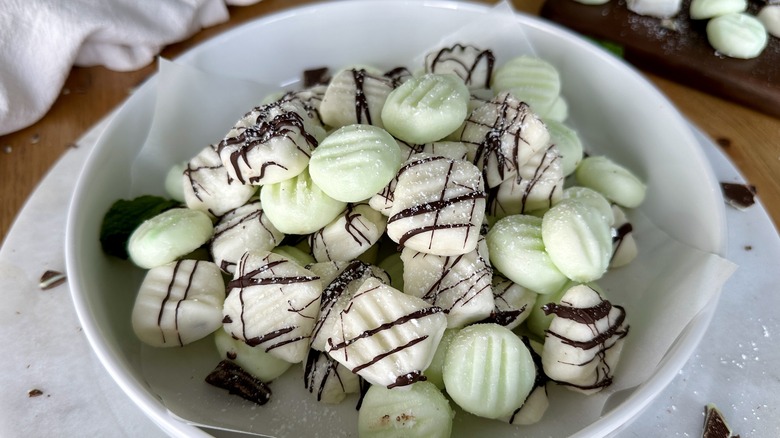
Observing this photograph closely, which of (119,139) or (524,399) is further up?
(119,139)

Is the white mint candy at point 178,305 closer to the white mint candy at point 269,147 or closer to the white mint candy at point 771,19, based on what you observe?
the white mint candy at point 269,147

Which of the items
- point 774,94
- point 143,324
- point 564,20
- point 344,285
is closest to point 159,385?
point 143,324

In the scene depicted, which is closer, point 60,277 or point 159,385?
point 159,385

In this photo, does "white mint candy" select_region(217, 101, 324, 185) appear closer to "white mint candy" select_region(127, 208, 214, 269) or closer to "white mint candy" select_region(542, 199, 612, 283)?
"white mint candy" select_region(127, 208, 214, 269)

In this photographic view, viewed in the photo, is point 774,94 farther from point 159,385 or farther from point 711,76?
point 159,385

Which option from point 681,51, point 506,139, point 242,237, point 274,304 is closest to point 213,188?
point 242,237

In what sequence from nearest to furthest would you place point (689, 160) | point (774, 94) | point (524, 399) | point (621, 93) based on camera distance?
point (524, 399)
point (689, 160)
point (621, 93)
point (774, 94)

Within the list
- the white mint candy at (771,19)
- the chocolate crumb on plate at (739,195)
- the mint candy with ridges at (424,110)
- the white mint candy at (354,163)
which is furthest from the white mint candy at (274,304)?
the white mint candy at (771,19)
